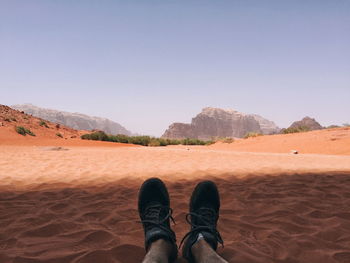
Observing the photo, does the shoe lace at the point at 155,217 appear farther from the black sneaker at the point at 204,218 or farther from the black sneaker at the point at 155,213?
the black sneaker at the point at 204,218

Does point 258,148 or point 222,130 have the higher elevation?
point 222,130

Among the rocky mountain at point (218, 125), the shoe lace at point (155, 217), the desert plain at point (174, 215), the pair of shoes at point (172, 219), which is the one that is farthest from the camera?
the rocky mountain at point (218, 125)

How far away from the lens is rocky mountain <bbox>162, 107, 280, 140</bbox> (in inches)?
4502

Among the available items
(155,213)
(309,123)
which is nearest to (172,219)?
(155,213)

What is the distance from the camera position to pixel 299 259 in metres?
1.94

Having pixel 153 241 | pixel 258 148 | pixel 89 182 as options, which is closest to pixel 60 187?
pixel 89 182

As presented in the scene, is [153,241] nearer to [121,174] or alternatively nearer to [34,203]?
[34,203]

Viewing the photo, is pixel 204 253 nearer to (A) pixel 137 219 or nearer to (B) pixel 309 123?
(A) pixel 137 219

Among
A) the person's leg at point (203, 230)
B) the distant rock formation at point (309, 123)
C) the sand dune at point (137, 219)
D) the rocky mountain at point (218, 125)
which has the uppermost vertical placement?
the rocky mountain at point (218, 125)

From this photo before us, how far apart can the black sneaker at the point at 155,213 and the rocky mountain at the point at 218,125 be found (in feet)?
340

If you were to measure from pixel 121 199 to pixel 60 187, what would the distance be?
130cm

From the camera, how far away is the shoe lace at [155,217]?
1900 mm

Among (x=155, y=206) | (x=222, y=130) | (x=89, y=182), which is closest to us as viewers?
(x=155, y=206)

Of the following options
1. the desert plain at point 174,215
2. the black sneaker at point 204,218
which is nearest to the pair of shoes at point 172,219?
the black sneaker at point 204,218
